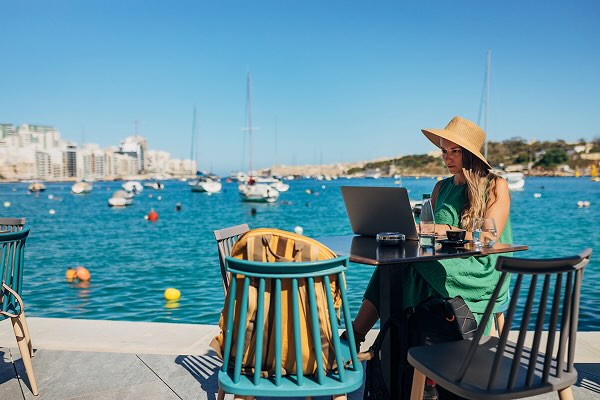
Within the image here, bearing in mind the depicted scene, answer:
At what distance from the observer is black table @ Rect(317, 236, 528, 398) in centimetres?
226

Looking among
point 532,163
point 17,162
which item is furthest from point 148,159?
point 532,163

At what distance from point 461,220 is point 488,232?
0.44 meters

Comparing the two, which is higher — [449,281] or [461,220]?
[461,220]

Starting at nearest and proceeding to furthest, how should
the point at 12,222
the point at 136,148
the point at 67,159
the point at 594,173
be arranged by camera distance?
the point at 12,222 → the point at 594,173 → the point at 136,148 → the point at 67,159

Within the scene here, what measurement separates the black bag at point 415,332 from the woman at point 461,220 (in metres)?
0.10

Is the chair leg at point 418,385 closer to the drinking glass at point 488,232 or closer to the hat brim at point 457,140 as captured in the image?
the drinking glass at point 488,232

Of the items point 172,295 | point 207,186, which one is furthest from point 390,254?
point 207,186

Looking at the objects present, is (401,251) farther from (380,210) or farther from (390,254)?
(380,210)

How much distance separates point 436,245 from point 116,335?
2.47 meters

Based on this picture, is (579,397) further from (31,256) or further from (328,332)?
(31,256)

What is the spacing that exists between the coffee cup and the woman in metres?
0.17

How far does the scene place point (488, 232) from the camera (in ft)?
8.47

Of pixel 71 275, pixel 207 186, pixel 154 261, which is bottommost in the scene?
pixel 207 186

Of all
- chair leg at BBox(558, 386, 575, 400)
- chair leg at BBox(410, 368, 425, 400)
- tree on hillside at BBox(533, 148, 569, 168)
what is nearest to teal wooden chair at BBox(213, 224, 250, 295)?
chair leg at BBox(410, 368, 425, 400)
